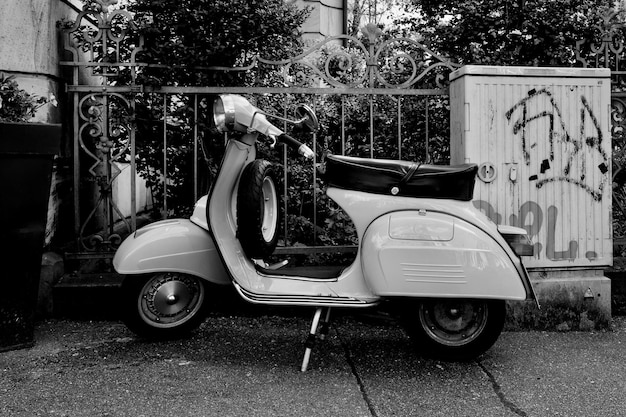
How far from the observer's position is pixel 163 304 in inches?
151

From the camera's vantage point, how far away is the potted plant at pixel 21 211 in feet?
12.0

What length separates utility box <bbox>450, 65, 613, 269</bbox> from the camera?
429 centimetres

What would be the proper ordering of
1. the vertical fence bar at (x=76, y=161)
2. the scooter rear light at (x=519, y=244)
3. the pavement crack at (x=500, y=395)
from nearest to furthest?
the pavement crack at (x=500, y=395) → the scooter rear light at (x=519, y=244) → the vertical fence bar at (x=76, y=161)

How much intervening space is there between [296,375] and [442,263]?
0.97 m

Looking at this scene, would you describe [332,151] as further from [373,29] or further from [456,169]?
[456,169]

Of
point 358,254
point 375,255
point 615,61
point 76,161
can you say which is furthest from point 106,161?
point 615,61

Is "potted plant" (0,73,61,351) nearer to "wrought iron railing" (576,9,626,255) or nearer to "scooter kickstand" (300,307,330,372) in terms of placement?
"scooter kickstand" (300,307,330,372)

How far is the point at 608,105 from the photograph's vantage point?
438cm

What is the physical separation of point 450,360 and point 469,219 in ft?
2.62

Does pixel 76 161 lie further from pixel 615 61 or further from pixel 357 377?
pixel 615 61

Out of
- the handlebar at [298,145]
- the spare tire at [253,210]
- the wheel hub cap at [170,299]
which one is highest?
the handlebar at [298,145]

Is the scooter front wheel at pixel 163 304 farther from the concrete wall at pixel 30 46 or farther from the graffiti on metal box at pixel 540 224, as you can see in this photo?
the graffiti on metal box at pixel 540 224

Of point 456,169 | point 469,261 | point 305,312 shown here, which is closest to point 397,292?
point 469,261

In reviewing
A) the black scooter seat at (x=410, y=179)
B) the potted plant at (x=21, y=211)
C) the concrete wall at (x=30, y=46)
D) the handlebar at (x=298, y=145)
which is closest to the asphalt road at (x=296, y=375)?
the potted plant at (x=21, y=211)
